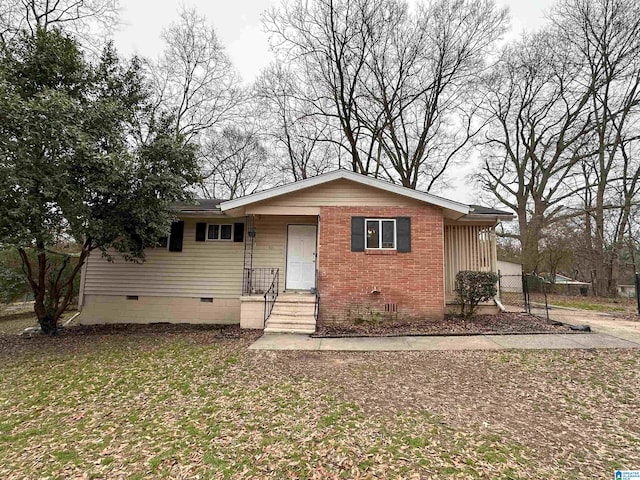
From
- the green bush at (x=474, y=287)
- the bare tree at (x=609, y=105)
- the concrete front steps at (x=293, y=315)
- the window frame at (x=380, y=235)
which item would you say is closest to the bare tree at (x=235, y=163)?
the concrete front steps at (x=293, y=315)

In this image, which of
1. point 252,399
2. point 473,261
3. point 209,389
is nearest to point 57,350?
point 209,389

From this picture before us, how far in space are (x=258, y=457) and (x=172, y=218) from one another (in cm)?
639

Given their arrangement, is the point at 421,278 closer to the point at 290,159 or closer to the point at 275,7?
the point at 275,7

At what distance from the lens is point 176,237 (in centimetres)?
1001

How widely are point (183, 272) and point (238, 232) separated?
→ 208 cm

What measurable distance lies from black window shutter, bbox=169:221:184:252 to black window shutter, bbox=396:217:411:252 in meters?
6.58

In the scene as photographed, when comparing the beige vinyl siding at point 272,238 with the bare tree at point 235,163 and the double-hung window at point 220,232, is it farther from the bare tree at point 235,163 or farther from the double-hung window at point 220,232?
the bare tree at point 235,163

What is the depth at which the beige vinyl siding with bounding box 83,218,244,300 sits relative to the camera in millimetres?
9859

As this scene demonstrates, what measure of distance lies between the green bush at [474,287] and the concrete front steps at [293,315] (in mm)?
4029

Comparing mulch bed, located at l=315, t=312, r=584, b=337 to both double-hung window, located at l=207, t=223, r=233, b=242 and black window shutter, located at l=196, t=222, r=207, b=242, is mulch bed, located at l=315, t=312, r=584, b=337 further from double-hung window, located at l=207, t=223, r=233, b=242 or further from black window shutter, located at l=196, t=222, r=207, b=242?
black window shutter, located at l=196, t=222, r=207, b=242

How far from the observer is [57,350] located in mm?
6820

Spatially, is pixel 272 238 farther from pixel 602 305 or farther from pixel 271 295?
pixel 602 305

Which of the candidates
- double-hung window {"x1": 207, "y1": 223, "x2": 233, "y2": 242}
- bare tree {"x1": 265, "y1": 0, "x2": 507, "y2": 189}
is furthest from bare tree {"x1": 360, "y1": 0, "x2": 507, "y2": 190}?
double-hung window {"x1": 207, "y1": 223, "x2": 233, "y2": 242}

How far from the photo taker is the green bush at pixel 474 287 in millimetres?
8398
